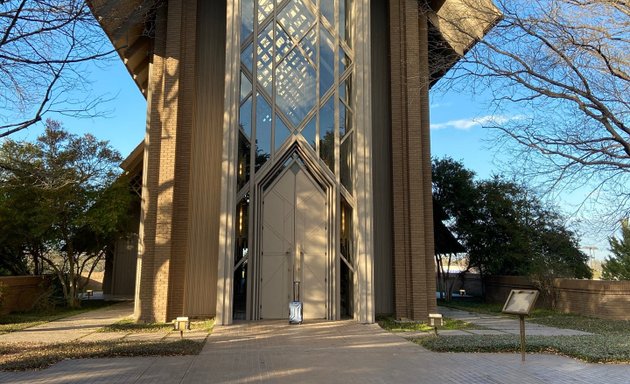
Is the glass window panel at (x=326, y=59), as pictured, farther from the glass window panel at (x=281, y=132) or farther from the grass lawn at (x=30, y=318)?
the grass lawn at (x=30, y=318)

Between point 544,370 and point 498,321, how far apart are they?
7774mm

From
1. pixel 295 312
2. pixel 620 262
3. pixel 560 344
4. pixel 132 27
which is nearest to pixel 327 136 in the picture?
pixel 295 312

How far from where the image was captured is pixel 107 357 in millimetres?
8906

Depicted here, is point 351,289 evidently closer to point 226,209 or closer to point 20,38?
point 226,209

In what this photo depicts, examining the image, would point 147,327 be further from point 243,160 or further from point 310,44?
point 310,44

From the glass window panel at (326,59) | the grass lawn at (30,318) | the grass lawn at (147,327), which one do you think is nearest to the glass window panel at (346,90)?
the glass window panel at (326,59)

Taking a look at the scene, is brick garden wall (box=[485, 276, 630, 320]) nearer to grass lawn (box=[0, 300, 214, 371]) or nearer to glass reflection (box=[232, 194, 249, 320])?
glass reflection (box=[232, 194, 249, 320])

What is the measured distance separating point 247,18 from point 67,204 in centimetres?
953

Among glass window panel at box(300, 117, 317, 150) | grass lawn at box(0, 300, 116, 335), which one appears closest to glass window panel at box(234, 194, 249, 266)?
glass window panel at box(300, 117, 317, 150)

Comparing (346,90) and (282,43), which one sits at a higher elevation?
(282,43)

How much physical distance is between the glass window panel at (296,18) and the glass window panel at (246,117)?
2421 mm

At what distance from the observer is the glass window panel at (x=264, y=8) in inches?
583

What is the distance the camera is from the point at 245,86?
14336 millimetres

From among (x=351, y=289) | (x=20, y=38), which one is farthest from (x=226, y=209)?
(x=20, y=38)
